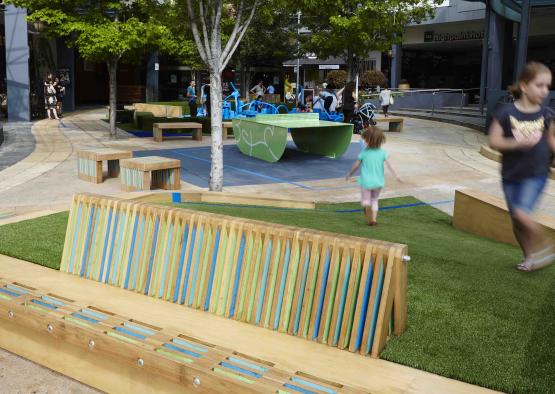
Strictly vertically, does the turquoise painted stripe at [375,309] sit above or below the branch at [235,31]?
below

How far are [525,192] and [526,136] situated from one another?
410 mm

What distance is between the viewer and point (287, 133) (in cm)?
1622

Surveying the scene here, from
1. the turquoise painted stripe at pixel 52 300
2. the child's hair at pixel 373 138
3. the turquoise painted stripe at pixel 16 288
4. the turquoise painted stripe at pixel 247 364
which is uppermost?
the child's hair at pixel 373 138

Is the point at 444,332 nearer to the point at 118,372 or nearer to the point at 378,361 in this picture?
the point at 378,361

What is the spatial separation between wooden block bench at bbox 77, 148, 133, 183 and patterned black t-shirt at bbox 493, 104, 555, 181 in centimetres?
963

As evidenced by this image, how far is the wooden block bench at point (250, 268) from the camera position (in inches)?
156

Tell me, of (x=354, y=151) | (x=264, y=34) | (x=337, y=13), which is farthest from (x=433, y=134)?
(x=264, y=34)

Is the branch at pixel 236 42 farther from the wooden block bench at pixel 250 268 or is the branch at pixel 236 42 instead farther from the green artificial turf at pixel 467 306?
the wooden block bench at pixel 250 268

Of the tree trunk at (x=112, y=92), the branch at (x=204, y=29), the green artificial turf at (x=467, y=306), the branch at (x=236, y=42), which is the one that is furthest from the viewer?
the tree trunk at (x=112, y=92)

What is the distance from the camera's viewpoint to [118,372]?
12.7ft

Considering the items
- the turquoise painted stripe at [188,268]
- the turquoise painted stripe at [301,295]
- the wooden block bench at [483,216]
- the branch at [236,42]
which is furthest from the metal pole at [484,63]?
the turquoise painted stripe at [301,295]

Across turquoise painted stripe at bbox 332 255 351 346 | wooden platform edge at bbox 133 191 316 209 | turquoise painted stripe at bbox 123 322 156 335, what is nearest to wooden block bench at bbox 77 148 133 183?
wooden platform edge at bbox 133 191 316 209

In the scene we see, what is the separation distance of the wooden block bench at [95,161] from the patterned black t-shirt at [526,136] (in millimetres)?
9635

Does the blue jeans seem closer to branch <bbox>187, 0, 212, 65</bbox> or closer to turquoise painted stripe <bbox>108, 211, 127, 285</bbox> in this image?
turquoise painted stripe <bbox>108, 211, 127, 285</bbox>
